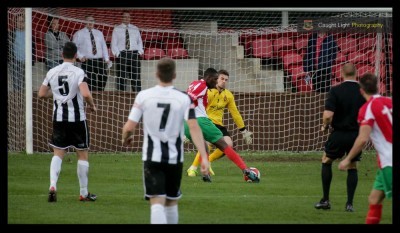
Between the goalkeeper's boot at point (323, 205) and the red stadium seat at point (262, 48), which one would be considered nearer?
the goalkeeper's boot at point (323, 205)

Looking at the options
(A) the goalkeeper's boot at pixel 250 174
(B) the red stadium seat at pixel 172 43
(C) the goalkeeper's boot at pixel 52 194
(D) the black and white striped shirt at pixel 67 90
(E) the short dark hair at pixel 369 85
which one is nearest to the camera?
(E) the short dark hair at pixel 369 85

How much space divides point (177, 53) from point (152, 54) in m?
A: 0.58

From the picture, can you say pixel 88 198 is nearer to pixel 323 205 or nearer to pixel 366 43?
pixel 323 205

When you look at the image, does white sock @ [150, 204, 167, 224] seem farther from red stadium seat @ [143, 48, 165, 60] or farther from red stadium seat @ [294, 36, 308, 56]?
red stadium seat @ [294, 36, 308, 56]

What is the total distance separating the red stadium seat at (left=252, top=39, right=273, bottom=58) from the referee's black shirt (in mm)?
9610

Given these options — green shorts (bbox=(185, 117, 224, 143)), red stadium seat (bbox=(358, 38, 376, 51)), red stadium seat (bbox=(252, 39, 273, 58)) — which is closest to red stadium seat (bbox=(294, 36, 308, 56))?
red stadium seat (bbox=(252, 39, 273, 58))

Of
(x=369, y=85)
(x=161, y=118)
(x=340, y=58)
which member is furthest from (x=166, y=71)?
(x=340, y=58)

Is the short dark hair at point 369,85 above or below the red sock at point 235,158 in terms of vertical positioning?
above

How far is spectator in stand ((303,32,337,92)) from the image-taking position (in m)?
20.7

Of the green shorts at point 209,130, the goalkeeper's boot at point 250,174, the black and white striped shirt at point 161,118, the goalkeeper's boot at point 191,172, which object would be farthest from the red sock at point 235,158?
the black and white striped shirt at point 161,118

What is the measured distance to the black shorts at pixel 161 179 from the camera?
29.7 ft

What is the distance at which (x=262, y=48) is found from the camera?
70.4 ft

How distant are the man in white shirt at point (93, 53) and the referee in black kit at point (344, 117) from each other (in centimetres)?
887

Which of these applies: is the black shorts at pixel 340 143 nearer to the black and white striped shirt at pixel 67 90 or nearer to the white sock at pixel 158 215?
the black and white striped shirt at pixel 67 90
